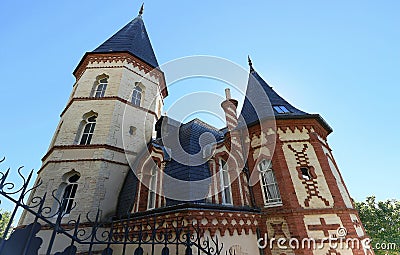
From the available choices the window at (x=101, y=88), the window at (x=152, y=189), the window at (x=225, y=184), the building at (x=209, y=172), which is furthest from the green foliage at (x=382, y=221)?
the window at (x=101, y=88)

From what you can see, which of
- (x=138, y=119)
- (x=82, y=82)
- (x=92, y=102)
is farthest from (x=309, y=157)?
(x=82, y=82)

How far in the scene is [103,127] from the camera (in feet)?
37.8

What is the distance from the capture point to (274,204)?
866 centimetres

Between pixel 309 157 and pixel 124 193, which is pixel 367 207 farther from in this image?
pixel 124 193

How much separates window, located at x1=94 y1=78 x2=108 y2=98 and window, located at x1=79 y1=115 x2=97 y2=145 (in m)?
1.69

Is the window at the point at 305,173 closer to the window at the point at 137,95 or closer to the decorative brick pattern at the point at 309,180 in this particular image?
the decorative brick pattern at the point at 309,180

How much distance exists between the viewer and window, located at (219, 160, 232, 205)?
8603 mm

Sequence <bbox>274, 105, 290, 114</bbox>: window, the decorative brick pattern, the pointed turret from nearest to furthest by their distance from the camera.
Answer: the decorative brick pattern → <bbox>274, 105, 290, 114</bbox>: window → the pointed turret

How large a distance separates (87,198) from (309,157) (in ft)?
34.1

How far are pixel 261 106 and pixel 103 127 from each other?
8.97 m

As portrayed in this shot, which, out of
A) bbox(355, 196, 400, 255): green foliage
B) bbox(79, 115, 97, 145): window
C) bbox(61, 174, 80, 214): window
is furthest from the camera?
bbox(355, 196, 400, 255): green foliage

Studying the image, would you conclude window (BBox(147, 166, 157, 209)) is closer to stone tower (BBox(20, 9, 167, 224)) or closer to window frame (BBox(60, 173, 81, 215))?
stone tower (BBox(20, 9, 167, 224))

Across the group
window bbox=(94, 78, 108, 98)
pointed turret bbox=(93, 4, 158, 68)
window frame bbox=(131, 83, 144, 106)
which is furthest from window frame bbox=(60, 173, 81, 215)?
pointed turret bbox=(93, 4, 158, 68)

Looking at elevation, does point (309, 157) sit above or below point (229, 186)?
above
